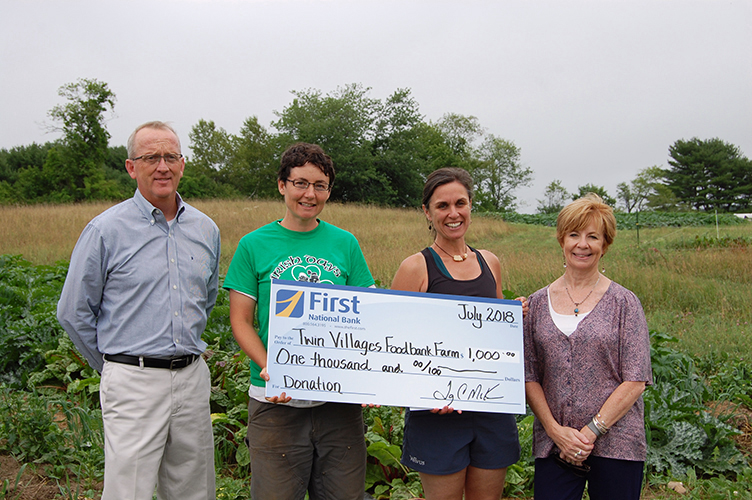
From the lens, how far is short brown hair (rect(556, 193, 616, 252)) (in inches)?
94.9

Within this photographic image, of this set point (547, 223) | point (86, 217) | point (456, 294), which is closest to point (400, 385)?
point (456, 294)

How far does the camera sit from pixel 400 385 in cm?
246

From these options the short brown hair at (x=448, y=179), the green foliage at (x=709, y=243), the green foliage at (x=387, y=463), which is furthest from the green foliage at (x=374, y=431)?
the green foliage at (x=709, y=243)

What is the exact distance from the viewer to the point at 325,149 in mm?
42156

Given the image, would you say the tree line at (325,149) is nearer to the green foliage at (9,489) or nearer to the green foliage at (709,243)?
the green foliage at (709,243)

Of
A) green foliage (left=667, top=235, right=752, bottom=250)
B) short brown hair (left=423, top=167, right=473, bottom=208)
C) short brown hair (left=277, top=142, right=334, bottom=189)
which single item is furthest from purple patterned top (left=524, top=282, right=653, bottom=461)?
green foliage (left=667, top=235, right=752, bottom=250)

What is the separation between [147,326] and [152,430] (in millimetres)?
510

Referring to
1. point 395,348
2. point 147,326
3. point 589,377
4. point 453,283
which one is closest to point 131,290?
point 147,326

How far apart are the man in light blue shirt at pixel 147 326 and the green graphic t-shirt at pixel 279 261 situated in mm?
411

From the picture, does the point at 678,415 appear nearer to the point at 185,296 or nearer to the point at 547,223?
the point at 185,296

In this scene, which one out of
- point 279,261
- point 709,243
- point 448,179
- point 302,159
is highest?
point 302,159

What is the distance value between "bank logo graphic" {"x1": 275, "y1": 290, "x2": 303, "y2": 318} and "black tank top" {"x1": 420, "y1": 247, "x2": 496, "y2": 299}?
25.7 inches

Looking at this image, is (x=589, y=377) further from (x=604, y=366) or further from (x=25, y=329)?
(x=25, y=329)

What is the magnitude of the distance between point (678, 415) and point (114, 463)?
4014 millimetres
